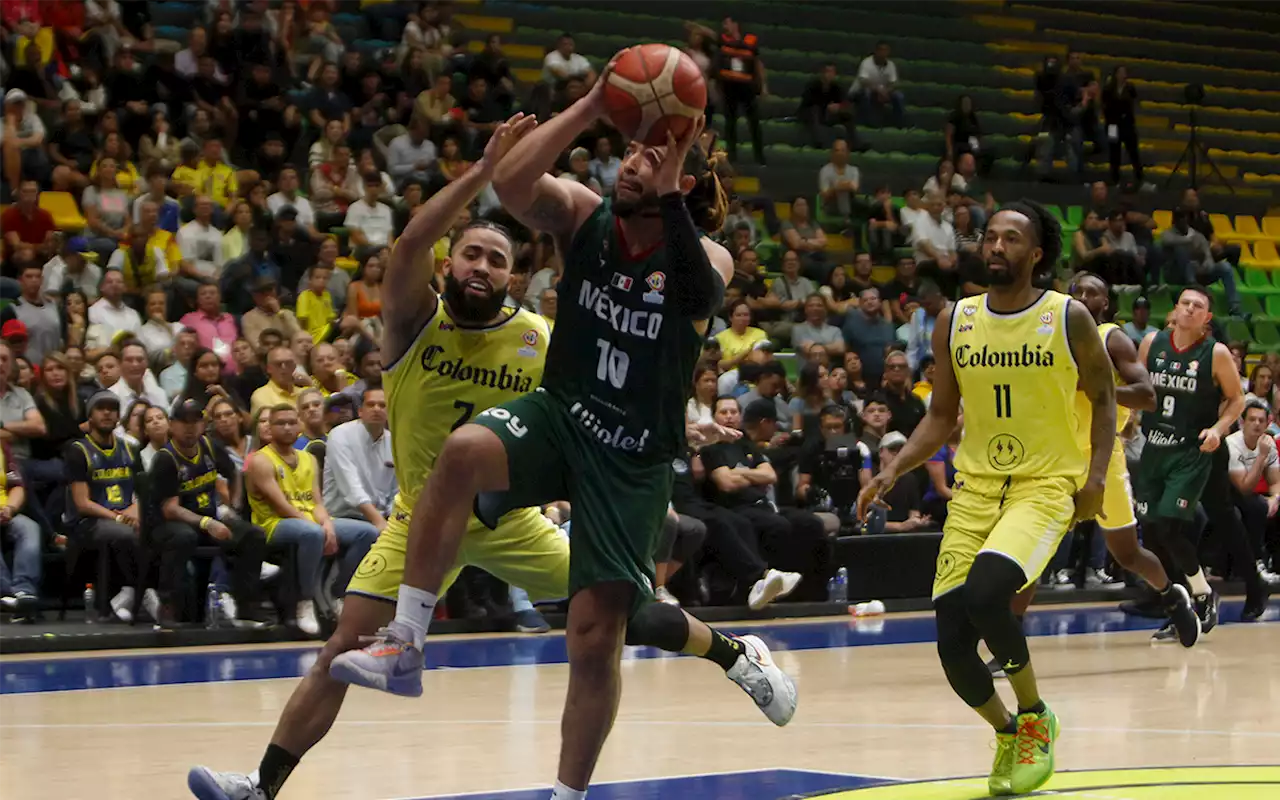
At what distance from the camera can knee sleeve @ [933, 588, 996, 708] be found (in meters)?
6.48

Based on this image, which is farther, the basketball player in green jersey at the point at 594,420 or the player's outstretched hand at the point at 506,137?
the player's outstretched hand at the point at 506,137

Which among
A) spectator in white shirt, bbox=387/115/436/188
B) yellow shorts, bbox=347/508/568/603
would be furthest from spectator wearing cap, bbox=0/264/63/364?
yellow shorts, bbox=347/508/568/603

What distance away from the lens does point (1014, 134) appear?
23.9 m

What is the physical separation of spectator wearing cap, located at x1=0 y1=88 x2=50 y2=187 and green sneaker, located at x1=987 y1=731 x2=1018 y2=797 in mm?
10759

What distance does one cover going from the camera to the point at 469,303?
597 centimetres

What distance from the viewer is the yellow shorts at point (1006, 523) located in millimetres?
6746

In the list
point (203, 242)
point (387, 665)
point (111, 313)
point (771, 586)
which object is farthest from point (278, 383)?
point (387, 665)

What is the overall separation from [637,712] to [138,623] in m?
4.73

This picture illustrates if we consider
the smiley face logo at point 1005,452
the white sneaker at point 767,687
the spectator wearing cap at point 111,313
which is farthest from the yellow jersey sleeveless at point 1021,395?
the spectator wearing cap at point 111,313

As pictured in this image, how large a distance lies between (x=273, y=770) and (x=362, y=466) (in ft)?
22.0

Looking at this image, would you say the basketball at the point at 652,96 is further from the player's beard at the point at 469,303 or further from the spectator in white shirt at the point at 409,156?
the spectator in white shirt at the point at 409,156

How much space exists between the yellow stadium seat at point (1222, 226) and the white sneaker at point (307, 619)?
1535 centimetres

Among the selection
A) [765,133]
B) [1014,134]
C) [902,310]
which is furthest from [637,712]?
[1014,134]

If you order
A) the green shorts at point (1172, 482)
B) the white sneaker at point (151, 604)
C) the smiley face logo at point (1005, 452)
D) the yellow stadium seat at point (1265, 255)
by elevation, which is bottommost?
the white sneaker at point (151, 604)
